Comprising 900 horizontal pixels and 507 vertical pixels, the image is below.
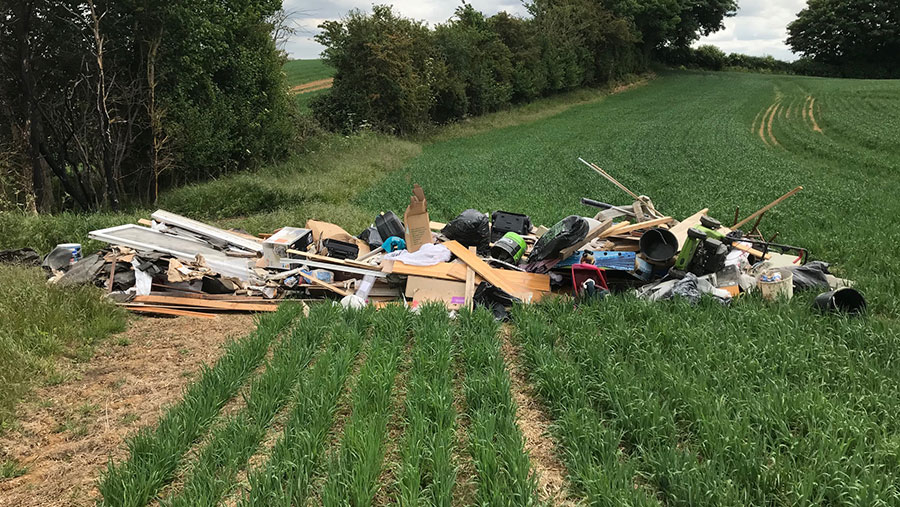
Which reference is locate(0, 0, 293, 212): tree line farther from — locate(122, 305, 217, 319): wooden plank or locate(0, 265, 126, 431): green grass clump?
locate(122, 305, 217, 319): wooden plank

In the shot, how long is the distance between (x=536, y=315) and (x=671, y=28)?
65.1 meters

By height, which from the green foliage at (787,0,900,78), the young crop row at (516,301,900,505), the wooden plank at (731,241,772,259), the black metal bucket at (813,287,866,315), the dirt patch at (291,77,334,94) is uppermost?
the green foliage at (787,0,900,78)

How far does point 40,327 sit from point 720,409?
662 cm

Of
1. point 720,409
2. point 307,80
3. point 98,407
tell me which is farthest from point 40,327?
point 307,80

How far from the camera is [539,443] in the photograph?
3592mm

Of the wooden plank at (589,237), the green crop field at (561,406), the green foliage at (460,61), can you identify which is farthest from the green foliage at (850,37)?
the wooden plank at (589,237)

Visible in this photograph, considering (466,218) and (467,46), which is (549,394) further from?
(467,46)

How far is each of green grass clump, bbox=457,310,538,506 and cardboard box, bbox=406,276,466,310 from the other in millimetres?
1648

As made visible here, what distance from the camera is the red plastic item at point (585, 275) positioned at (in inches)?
254

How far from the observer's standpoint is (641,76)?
5750cm

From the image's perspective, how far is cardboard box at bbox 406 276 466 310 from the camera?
6766 millimetres

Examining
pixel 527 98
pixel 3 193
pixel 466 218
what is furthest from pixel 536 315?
pixel 527 98

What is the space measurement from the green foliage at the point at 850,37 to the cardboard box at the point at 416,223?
252ft

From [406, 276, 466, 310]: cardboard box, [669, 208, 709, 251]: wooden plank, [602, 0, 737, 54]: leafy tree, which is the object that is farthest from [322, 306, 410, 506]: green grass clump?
[602, 0, 737, 54]: leafy tree
